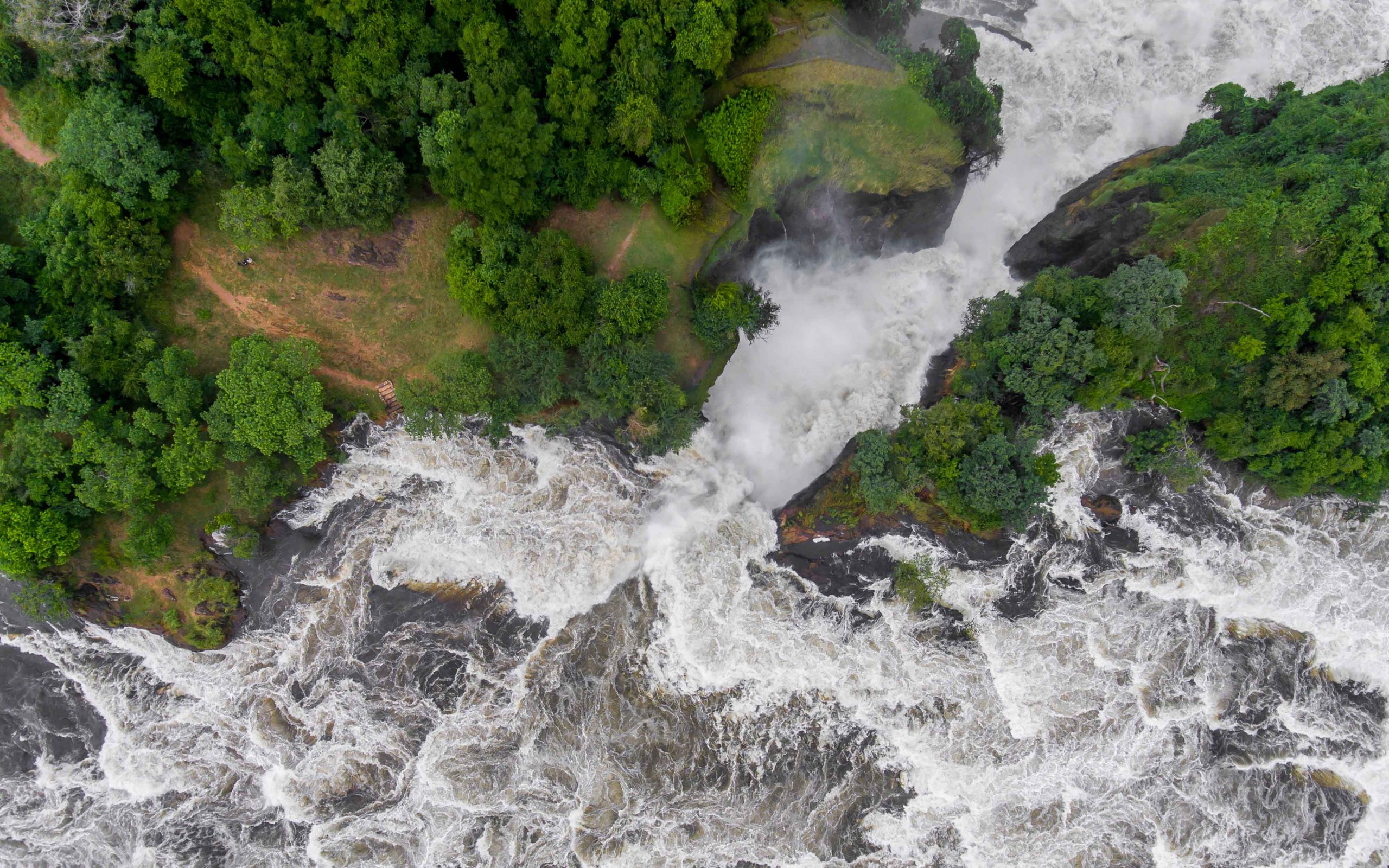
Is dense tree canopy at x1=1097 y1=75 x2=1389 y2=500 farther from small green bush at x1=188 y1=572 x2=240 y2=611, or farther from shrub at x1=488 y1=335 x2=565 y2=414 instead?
small green bush at x1=188 y1=572 x2=240 y2=611

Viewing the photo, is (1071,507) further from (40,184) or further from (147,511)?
(40,184)

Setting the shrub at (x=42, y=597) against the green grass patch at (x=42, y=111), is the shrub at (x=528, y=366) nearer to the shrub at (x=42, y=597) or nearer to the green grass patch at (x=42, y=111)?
the green grass patch at (x=42, y=111)

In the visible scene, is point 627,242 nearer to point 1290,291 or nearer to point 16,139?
point 16,139

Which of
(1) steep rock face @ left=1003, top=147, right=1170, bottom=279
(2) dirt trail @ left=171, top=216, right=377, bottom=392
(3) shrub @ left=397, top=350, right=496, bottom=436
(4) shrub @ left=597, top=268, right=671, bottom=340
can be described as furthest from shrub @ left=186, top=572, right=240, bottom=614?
(1) steep rock face @ left=1003, top=147, right=1170, bottom=279

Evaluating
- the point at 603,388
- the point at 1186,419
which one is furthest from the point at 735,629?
the point at 1186,419

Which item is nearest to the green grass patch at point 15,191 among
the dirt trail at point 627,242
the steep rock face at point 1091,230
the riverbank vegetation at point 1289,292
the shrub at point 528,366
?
the shrub at point 528,366
